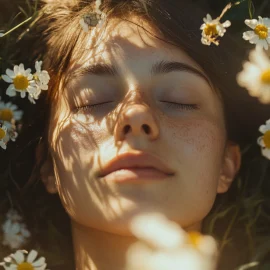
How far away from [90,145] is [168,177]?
0.59 ft

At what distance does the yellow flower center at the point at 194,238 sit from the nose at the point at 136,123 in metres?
0.25

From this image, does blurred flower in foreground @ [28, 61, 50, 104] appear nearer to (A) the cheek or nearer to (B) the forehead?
(B) the forehead

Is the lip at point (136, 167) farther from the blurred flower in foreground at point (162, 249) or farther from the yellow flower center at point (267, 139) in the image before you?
the yellow flower center at point (267, 139)

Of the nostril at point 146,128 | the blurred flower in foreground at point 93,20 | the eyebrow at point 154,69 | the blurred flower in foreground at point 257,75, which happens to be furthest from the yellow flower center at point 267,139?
the blurred flower in foreground at point 93,20

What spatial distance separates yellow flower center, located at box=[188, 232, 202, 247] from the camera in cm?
156

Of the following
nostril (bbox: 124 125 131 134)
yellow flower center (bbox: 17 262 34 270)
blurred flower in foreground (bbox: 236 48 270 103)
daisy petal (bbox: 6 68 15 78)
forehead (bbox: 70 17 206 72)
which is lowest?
yellow flower center (bbox: 17 262 34 270)

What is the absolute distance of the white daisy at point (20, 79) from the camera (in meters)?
1.62

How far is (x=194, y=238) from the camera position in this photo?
1586 mm

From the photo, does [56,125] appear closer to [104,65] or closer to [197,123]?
[104,65]

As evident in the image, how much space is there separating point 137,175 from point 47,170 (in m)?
0.33

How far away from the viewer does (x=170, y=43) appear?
159 centimetres

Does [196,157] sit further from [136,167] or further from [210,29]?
[210,29]

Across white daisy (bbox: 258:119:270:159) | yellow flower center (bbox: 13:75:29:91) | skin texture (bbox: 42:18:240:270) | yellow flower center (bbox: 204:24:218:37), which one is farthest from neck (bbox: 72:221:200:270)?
yellow flower center (bbox: 204:24:218:37)

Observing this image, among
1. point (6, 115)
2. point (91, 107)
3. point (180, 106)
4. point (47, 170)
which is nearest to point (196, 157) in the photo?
point (180, 106)
